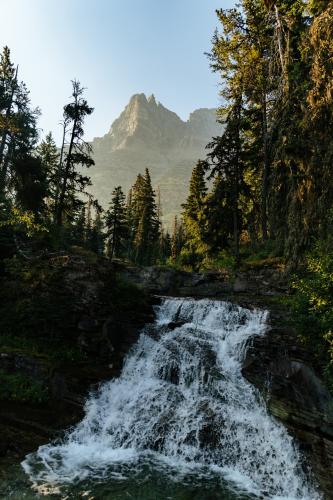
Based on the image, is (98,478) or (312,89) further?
(312,89)

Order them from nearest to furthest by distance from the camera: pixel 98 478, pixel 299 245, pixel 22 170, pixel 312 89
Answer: pixel 98 478 < pixel 312 89 < pixel 299 245 < pixel 22 170

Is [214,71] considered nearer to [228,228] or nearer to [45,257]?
[228,228]

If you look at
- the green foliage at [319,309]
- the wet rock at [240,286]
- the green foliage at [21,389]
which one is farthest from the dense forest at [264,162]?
the green foliage at [21,389]

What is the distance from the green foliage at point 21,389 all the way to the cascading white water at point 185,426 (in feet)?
5.59

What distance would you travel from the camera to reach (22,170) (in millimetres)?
21047

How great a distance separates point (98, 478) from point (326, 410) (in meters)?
7.23

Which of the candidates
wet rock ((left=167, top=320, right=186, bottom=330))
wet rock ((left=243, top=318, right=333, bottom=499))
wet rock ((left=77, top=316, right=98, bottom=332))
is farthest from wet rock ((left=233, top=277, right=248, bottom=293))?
wet rock ((left=77, top=316, right=98, bottom=332))

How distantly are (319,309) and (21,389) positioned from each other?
10.9 m

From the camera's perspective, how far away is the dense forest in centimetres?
1175

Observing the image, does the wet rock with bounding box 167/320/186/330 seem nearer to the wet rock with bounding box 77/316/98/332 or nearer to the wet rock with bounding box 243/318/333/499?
the wet rock with bounding box 77/316/98/332

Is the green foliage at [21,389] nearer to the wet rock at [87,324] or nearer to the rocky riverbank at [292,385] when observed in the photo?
the wet rock at [87,324]

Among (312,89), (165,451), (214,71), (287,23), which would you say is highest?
(214,71)

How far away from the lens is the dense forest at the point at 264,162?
38.5ft

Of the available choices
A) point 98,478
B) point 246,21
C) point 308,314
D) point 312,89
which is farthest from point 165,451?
point 246,21
